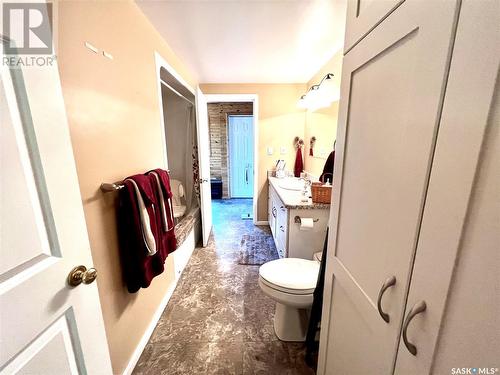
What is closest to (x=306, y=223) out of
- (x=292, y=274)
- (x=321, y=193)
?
(x=321, y=193)

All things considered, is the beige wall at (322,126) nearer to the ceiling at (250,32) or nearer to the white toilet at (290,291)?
the ceiling at (250,32)

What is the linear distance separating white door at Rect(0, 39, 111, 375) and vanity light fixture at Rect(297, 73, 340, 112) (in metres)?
2.13

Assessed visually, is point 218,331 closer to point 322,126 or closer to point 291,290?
point 291,290

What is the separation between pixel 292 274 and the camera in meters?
1.42

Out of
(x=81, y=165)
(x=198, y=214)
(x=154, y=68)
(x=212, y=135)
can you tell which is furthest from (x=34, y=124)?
(x=212, y=135)

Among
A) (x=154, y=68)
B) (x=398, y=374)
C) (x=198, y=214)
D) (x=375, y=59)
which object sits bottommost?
(x=198, y=214)

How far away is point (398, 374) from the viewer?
0.53 m

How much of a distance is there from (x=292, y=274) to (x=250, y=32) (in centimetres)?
192

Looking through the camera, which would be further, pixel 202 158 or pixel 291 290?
pixel 202 158

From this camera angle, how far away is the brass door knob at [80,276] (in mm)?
615

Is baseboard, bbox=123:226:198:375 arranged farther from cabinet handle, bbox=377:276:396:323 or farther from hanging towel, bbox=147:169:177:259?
cabinet handle, bbox=377:276:396:323

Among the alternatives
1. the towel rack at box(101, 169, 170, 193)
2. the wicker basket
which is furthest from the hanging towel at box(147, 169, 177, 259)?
the wicker basket

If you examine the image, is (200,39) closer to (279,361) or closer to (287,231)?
(287,231)

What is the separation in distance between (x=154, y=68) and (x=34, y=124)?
1.30m
